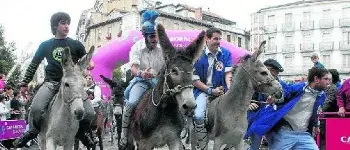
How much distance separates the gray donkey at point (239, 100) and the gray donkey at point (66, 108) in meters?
2.16

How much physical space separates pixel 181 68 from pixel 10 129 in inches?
393

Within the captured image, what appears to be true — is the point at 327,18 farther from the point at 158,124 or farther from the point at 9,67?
the point at 158,124

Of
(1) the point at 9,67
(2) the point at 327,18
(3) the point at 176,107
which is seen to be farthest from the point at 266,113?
(2) the point at 327,18

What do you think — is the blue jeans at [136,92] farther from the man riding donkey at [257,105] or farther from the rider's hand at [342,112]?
the rider's hand at [342,112]

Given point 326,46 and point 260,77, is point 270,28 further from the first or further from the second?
point 260,77

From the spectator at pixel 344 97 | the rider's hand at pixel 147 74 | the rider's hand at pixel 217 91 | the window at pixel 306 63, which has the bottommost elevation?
the window at pixel 306 63

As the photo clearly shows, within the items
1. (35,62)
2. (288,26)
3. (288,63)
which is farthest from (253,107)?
(288,26)

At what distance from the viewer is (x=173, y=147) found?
269 inches

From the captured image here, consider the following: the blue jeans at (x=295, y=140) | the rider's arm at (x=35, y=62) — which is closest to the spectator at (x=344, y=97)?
the blue jeans at (x=295, y=140)

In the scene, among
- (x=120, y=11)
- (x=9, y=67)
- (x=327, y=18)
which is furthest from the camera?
(x=120, y=11)

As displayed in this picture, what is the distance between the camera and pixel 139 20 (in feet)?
268

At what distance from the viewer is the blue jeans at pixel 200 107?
801 cm

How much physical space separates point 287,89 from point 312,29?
79889 mm

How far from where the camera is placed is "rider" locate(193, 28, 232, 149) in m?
8.30
